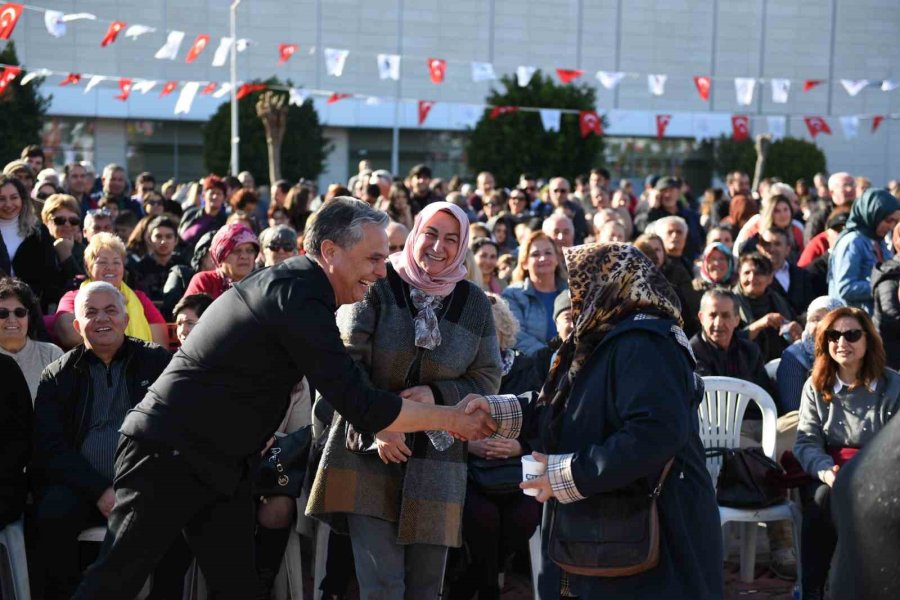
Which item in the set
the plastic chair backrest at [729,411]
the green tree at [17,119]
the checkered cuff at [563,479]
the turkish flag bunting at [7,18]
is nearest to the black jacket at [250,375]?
the checkered cuff at [563,479]

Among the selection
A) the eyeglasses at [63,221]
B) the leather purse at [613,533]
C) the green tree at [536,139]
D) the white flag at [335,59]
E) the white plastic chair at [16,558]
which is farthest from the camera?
the green tree at [536,139]

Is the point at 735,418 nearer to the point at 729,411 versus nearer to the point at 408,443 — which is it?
the point at 729,411

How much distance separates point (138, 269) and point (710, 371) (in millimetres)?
4549

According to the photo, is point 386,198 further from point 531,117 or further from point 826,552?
point 531,117

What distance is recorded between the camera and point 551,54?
3950 cm

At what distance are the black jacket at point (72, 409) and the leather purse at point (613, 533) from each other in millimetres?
2598

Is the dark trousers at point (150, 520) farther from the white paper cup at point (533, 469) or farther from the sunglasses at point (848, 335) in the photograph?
the sunglasses at point (848, 335)

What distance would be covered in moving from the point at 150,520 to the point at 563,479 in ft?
4.91

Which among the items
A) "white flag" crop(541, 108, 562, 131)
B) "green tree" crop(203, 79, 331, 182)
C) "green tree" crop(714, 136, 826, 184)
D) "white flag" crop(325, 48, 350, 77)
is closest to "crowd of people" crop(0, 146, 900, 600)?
"white flag" crop(325, 48, 350, 77)

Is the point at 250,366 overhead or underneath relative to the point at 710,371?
overhead

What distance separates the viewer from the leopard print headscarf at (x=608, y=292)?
11.3ft

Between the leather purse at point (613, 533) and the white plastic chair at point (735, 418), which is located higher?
the leather purse at point (613, 533)

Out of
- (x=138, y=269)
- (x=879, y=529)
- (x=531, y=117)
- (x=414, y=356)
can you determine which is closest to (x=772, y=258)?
(x=138, y=269)

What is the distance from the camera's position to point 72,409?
5422mm
